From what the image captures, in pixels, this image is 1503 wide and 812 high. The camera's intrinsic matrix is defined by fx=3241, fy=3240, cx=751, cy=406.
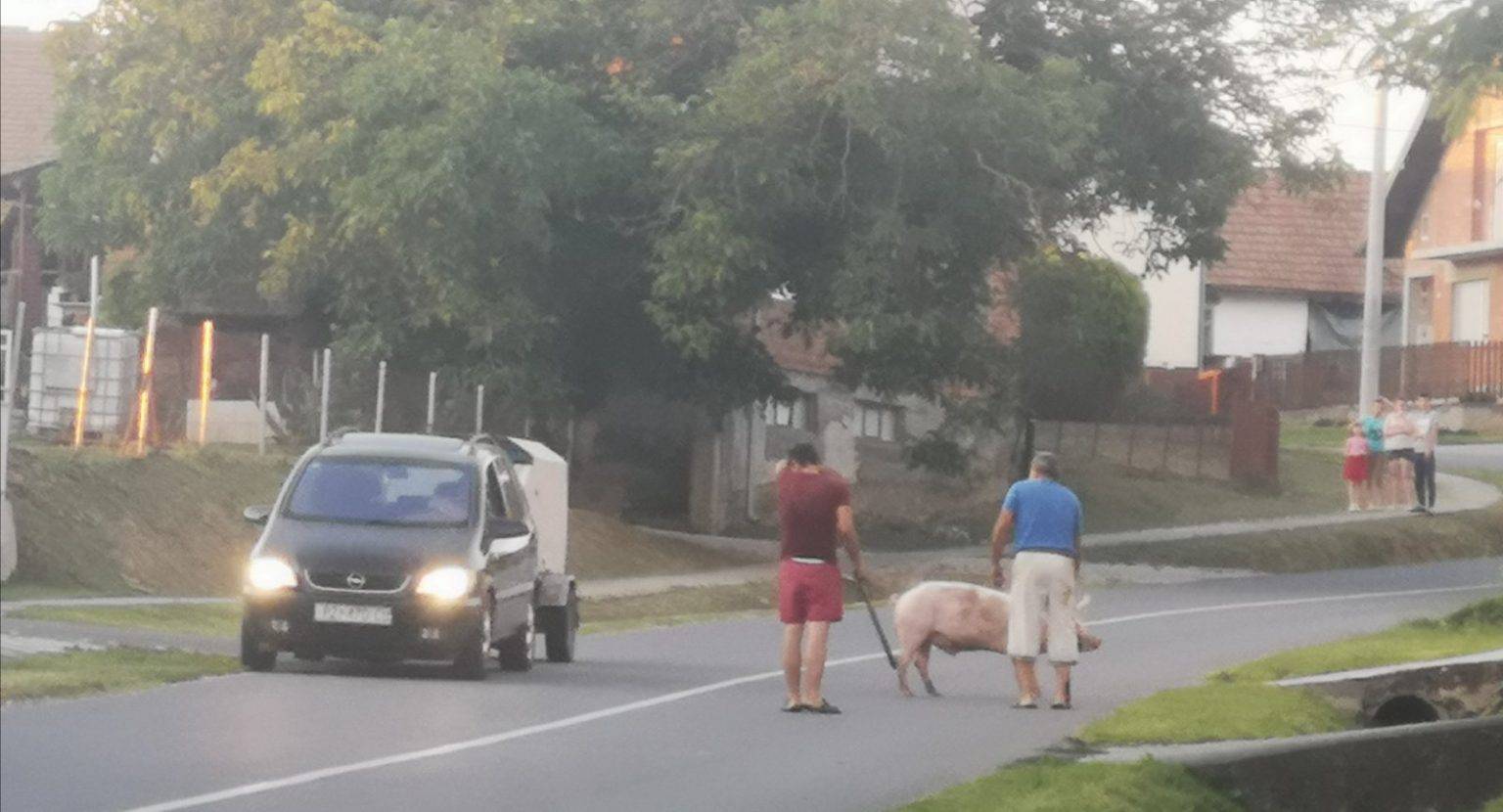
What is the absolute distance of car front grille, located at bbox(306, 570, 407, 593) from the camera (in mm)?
20875

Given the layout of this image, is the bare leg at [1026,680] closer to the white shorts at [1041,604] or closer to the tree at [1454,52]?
the white shorts at [1041,604]

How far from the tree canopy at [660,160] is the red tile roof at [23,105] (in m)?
12.8

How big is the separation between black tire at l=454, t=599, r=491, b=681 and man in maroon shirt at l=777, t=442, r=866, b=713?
2.14 metres

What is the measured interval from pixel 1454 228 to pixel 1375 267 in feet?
61.0

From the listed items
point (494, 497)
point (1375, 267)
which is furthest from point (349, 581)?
point (1375, 267)

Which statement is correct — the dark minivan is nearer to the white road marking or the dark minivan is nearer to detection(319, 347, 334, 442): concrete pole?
the white road marking

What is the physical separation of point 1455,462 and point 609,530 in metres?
21.3

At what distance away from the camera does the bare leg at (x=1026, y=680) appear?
21516 millimetres

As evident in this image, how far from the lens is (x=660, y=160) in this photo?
38750 mm

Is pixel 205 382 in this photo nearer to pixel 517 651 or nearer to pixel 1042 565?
pixel 517 651

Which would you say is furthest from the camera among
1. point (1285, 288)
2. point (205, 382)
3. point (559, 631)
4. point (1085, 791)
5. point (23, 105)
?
point (1285, 288)

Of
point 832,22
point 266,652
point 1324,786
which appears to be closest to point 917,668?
point 266,652

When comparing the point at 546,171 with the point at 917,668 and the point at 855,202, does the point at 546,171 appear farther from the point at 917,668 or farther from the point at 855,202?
the point at 917,668

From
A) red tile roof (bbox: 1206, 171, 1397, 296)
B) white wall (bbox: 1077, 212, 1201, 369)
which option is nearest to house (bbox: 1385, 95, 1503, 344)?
white wall (bbox: 1077, 212, 1201, 369)
